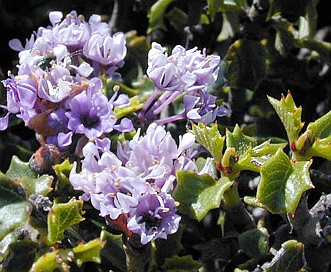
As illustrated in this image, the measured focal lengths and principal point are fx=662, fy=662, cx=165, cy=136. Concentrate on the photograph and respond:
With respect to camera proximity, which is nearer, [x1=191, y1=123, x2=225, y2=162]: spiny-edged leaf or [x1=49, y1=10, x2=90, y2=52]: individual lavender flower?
[x1=191, y1=123, x2=225, y2=162]: spiny-edged leaf

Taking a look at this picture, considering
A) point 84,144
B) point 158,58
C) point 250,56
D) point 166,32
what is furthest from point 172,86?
point 166,32

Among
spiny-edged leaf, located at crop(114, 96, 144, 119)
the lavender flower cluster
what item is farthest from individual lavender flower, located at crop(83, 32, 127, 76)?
spiny-edged leaf, located at crop(114, 96, 144, 119)

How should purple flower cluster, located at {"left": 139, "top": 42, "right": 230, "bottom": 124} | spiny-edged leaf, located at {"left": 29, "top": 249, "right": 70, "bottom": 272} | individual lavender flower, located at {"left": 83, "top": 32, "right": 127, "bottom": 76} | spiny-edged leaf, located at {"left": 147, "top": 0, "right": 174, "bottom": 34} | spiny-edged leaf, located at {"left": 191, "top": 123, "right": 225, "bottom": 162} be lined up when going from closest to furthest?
1. spiny-edged leaf, located at {"left": 29, "top": 249, "right": 70, "bottom": 272}
2. spiny-edged leaf, located at {"left": 191, "top": 123, "right": 225, "bottom": 162}
3. purple flower cluster, located at {"left": 139, "top": 42, "right": 230, "bottom": 124}
4. individual lavender flower, located at {"left": 83, "top": 32, "right": 127, "bottom": 76}
5. spiny-edged leaf, located at {"left": 147, "top": 0, "right": 174, "bottom": 34}

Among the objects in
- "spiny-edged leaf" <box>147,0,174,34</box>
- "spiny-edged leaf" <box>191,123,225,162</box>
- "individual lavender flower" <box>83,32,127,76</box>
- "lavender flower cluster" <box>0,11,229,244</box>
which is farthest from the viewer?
"spiny-edged leaf" <box>147,0,174,34</box>

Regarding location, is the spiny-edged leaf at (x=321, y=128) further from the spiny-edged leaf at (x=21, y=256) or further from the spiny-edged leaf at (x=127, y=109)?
the spiny-edged leaf at (x=21, y=256)

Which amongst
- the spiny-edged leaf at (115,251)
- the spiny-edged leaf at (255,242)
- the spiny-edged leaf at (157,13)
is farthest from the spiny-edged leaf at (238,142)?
the spiny-edged leaf at (157,13)

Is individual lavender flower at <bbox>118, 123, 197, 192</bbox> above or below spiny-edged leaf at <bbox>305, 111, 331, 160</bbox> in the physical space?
below

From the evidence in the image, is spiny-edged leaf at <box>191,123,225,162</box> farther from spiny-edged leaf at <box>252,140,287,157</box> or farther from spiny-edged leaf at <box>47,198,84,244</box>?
spiny-edged leaf at <box>47,198,84,244</box>
